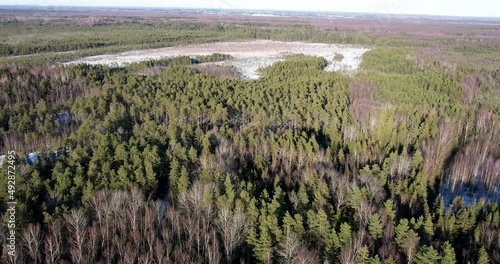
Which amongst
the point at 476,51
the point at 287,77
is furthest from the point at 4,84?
the point at 476,51

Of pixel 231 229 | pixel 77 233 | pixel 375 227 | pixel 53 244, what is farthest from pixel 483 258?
pixel 53 244

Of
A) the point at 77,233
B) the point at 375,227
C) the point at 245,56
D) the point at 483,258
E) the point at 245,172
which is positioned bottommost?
the point at 245,172

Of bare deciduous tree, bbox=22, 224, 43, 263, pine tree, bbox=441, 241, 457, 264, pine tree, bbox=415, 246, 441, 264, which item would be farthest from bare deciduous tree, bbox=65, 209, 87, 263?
pine tree, bbox=441, 241, 457, 264

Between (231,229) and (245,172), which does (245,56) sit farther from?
(231,229)

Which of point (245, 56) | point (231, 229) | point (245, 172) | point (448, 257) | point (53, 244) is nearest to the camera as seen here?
point (448, 257)

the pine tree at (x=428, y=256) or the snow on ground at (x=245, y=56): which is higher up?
the snow on ground at (x=245, y=56)

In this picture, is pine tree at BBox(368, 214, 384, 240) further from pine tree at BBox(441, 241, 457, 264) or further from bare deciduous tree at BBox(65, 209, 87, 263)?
bare deciduous tree at BBox(65, 209, 87, 263)

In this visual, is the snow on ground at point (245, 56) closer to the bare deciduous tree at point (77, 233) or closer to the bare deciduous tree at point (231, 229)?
the bare deciduous tree at point (231, 229)

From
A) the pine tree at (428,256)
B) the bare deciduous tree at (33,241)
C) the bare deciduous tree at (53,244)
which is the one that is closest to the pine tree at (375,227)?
the pine tree at (428,256)

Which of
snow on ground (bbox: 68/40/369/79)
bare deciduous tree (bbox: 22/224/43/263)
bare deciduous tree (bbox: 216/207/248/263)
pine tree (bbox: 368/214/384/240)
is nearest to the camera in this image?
bare deciduous tree (bbox: 22/224/43/263)
